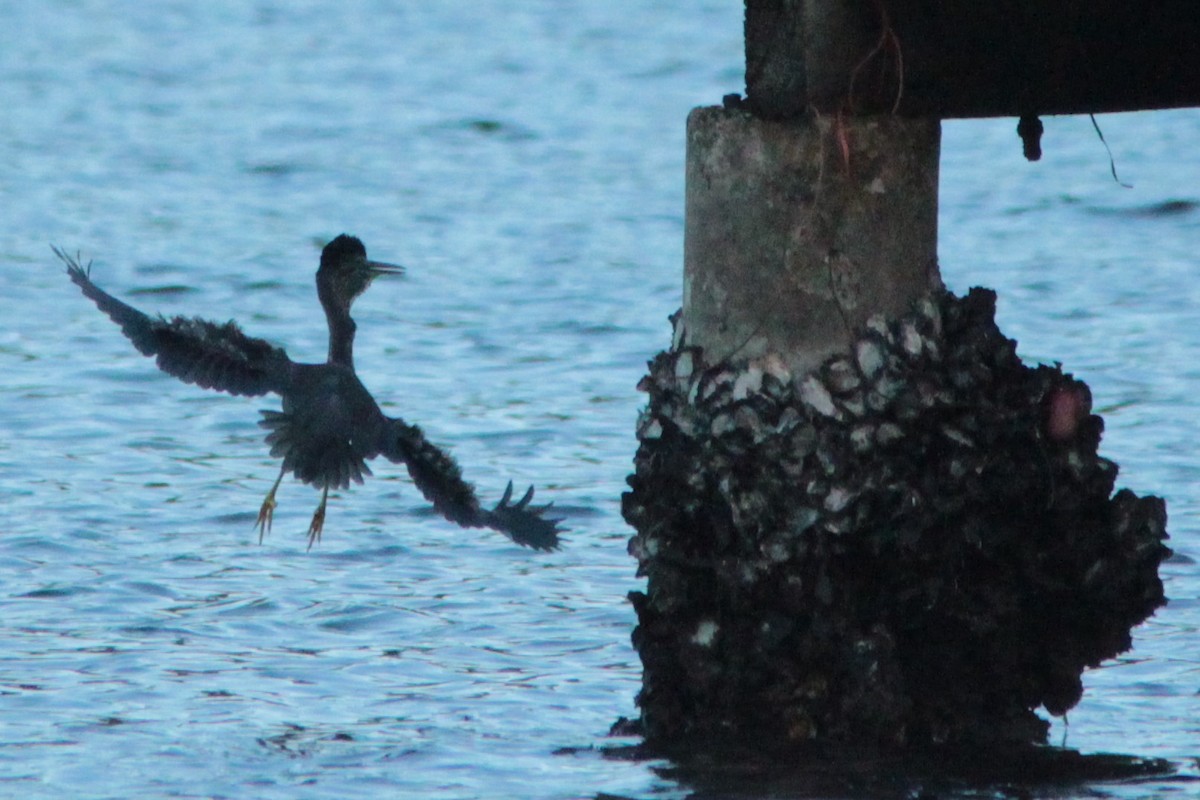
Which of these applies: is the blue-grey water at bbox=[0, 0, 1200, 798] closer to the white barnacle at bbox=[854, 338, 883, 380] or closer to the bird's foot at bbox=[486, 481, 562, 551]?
the bird's foot at bbox=[486, 481, 562, 551]

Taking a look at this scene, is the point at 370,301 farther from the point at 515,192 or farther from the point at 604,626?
the point at 604,626

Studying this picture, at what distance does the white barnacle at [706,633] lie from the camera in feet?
21.2

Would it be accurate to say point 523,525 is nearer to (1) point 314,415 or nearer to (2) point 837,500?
(1) point 314,415

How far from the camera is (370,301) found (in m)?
14.7

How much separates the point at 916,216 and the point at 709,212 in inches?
22.9

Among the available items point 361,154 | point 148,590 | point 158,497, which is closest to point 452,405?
point 158,497

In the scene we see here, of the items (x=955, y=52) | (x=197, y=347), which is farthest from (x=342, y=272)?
(x=955, y=52)

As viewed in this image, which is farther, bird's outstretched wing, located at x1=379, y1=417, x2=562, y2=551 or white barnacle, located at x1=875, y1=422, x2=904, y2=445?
bird's outstretched wing, located at x1=379, y1=417, x2=562, y2=551

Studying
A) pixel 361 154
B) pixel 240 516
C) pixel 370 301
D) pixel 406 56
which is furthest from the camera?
pixel 406 56

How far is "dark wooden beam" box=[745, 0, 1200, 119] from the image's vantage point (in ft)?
20.6

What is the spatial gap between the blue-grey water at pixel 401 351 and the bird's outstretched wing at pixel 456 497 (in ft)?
1.82

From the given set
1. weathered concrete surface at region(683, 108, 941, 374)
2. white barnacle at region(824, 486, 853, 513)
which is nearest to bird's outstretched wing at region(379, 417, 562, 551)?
weathered concrete surface at region(683, 108, 941, 374)

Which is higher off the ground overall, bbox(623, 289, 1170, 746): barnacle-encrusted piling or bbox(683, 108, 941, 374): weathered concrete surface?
bbox(683, 108, 941, 374): weathered concrete surface

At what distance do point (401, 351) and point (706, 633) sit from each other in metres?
7.03
